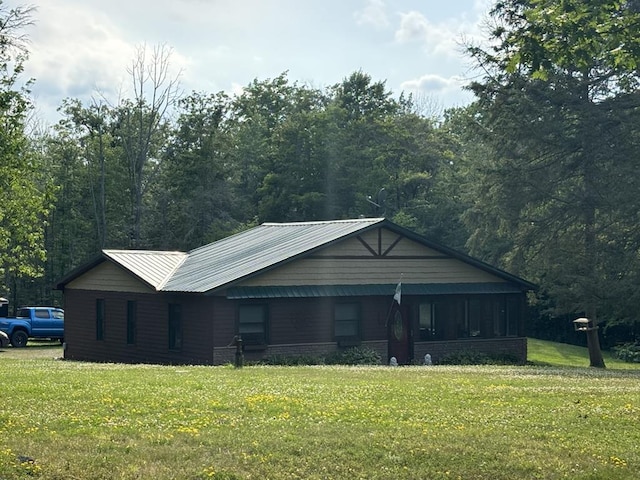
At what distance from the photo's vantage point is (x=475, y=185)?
148 ft

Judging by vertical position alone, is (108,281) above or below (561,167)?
below

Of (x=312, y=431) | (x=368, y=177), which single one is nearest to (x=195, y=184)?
(x=368, y=177)

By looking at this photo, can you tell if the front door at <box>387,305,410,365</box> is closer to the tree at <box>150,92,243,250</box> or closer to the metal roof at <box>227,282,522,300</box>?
the metal roof at <box>227,282,522,300</box>

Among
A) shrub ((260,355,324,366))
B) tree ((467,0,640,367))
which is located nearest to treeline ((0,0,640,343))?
tree ((467,0,640,367))

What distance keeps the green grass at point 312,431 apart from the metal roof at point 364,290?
1432 centimetres

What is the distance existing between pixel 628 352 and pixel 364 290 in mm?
17405

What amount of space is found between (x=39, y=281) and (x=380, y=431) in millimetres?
58486

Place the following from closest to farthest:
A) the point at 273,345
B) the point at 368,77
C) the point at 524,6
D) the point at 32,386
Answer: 1. the point at 32,386
2. the point at 273,345
3. the point at 524,6
4. the point at 368,77

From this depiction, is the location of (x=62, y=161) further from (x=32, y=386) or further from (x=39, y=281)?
(x=32, y=386)

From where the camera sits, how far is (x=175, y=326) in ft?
114

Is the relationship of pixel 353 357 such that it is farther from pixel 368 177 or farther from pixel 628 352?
pixel 368 177

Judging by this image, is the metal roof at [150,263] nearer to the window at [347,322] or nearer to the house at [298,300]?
the house at [298,300]

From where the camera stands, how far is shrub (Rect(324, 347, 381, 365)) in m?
34.4

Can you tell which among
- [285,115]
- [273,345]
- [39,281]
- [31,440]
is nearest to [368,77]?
[285,115]
